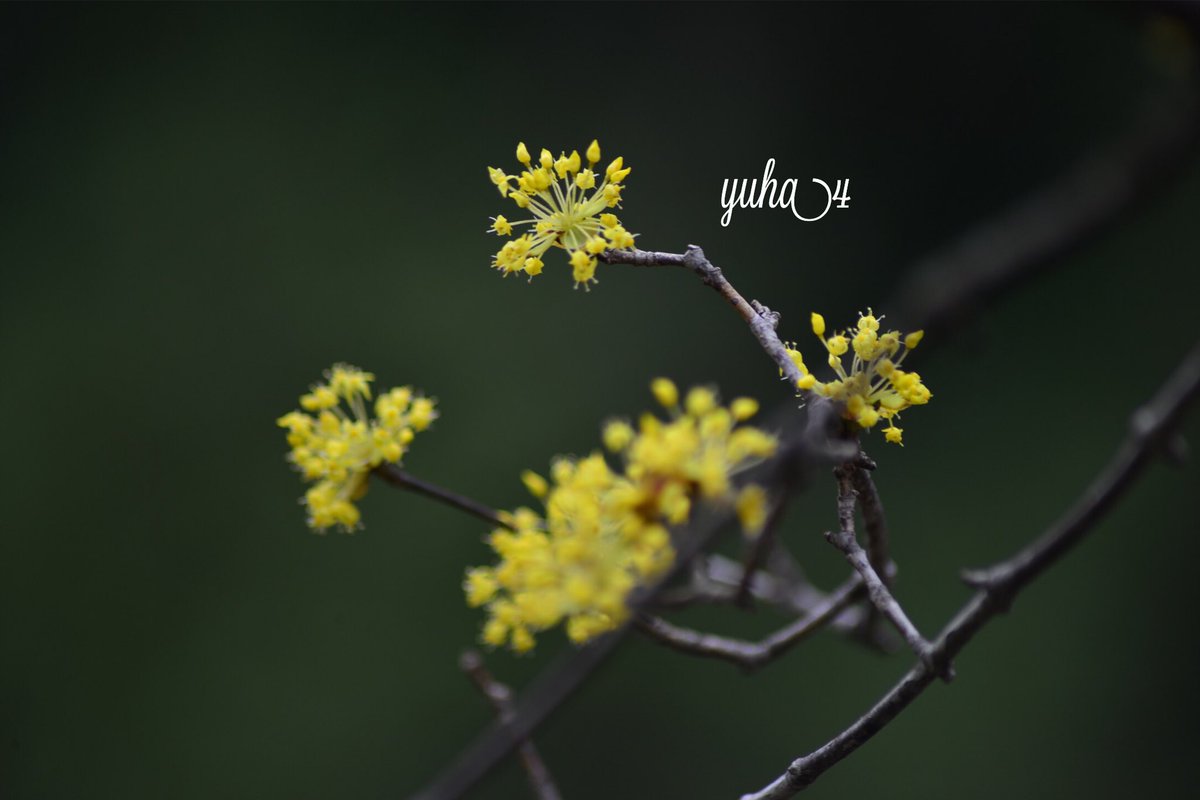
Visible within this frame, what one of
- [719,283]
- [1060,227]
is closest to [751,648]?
[719,283]

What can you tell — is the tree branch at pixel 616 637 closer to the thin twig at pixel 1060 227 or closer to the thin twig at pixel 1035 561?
the thin twig at pixel 1035 561

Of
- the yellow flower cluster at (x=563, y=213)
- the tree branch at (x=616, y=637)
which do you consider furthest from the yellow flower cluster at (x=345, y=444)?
the tree branch at (x=616, y=637)

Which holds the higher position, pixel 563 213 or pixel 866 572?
pixel 563 213

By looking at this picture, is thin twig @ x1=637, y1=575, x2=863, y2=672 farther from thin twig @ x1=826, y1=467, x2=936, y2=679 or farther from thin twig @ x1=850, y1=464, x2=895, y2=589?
thin twig @ x1=826, y1=467, x2=936, y2=679

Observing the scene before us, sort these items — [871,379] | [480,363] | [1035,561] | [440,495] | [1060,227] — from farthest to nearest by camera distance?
[480,363] → [1060,227] → [440,495] → [871,379] → [1035,561]

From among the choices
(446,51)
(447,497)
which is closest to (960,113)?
(446,51)

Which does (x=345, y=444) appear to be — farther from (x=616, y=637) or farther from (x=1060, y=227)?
(x=1060, y=227)
